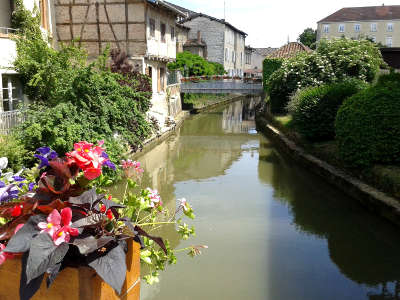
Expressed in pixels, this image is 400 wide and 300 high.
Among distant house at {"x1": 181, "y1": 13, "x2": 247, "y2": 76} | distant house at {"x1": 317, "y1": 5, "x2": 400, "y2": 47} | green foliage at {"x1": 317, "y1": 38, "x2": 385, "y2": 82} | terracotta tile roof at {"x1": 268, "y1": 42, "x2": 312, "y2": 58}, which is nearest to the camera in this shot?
green foliage at {"x1": 317, "y1": 38, "x2": 385, "y2": 82}

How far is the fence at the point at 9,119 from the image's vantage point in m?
10.6

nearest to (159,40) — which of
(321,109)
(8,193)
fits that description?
(321,109)

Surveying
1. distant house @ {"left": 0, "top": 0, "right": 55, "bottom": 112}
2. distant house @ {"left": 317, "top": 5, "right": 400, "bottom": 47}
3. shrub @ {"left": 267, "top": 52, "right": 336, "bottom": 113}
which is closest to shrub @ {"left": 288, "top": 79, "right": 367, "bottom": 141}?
shrub @ {"left": 267, "top": 52, "right": 336, "bottom": 113}

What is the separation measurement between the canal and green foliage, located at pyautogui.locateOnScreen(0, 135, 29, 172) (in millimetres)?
3615

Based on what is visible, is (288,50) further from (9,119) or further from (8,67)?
(9,119)

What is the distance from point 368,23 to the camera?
65250mm

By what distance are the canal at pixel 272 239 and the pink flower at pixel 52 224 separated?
4.25m

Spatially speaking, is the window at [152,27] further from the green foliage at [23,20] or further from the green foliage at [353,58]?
the green foliage at [353,58]

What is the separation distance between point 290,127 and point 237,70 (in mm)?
36375

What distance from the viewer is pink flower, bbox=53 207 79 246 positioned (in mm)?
1726

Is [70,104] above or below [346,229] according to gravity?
above

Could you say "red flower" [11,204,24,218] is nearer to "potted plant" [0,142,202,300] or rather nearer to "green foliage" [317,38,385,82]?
"potted plant" [0,142,202,300]

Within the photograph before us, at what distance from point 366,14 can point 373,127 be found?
64856 mm

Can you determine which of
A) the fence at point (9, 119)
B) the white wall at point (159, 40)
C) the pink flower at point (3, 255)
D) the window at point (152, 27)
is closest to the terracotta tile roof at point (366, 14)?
the white wall at point (159, 40)
